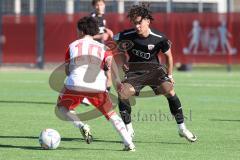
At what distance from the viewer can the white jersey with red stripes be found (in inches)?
376

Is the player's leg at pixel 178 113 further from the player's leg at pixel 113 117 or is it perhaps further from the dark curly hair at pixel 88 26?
the dark curly hair at pixel 88 26

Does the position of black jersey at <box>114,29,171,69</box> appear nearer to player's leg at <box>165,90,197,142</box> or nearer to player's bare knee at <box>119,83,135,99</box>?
player's bare knee at <box>119,83,135,99</box>

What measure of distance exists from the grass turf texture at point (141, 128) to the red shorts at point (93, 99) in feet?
1.67

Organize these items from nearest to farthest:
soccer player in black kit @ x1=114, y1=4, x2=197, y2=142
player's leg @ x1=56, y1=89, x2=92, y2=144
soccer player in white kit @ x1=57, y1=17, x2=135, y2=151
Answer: soccer player in white kit @ x1=57, y1=17, x2=135, y2=151 → player's leg @ x1=56, y1=89, x2=92, y2=144 → soccer player in black kit @ x1=114, y1=4, x2=197, y2=142

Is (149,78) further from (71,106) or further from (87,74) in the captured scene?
(71,106)

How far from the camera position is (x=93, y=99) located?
9.55m

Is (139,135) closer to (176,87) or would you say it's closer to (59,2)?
(176,87)

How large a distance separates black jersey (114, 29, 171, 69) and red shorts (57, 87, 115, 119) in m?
1.26

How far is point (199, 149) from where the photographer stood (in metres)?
9.70

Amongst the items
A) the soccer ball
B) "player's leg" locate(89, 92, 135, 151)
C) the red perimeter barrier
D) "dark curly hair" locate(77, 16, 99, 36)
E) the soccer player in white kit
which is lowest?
the red perimeter barrier

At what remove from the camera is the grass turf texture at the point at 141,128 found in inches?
364

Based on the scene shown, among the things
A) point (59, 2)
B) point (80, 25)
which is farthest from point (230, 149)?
point (59, 2)

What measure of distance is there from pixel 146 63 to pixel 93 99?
5.27 feet

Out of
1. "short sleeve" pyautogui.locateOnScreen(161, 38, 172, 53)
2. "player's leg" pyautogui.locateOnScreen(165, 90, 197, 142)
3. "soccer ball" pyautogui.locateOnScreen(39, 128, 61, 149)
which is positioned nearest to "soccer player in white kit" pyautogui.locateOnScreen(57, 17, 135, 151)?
"soccer ball" pyautogui.locateOnScreen(39, 128, 61, 149)
